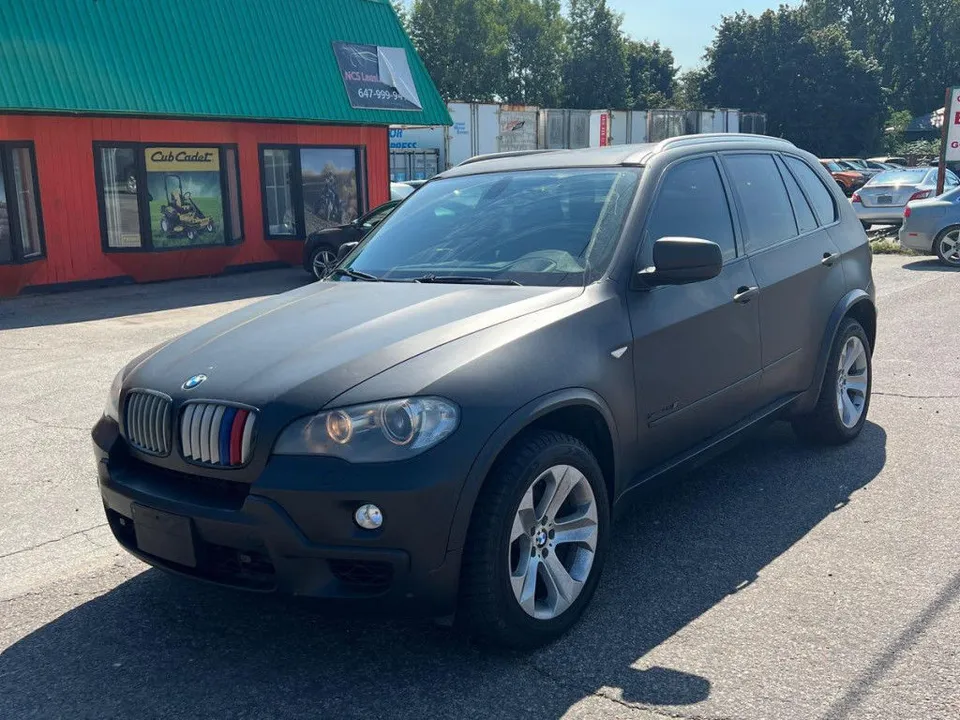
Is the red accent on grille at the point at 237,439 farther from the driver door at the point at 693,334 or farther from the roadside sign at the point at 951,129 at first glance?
the roadside sign at the point at 951,129

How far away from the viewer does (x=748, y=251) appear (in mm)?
4762

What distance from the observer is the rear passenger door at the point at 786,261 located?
15.8ft

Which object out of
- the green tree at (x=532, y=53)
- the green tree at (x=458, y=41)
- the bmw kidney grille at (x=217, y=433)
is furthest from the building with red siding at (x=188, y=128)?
the green tree at (x=532, y=53)

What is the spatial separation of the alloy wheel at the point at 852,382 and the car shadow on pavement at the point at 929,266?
389 inches

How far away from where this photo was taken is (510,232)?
4336mm

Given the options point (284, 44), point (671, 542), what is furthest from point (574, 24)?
point (671, 542)

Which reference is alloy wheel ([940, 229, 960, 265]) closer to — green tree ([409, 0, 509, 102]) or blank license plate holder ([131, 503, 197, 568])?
blank license plate holder ([131, 503, 197, 568])

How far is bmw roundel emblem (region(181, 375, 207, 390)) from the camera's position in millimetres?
3302

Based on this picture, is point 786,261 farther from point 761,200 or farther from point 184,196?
point 184,196

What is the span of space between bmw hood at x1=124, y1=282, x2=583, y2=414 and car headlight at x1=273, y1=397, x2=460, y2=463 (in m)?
0.08

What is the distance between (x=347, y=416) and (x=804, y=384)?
3086mm

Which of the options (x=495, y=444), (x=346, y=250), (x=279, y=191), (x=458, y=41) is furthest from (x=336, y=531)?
(x=458, y=41)

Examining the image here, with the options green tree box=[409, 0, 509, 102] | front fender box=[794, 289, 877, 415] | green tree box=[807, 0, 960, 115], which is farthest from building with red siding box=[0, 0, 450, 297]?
green tree box=[807, 0, 960, 115]

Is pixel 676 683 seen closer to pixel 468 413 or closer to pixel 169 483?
pixel 468 413
